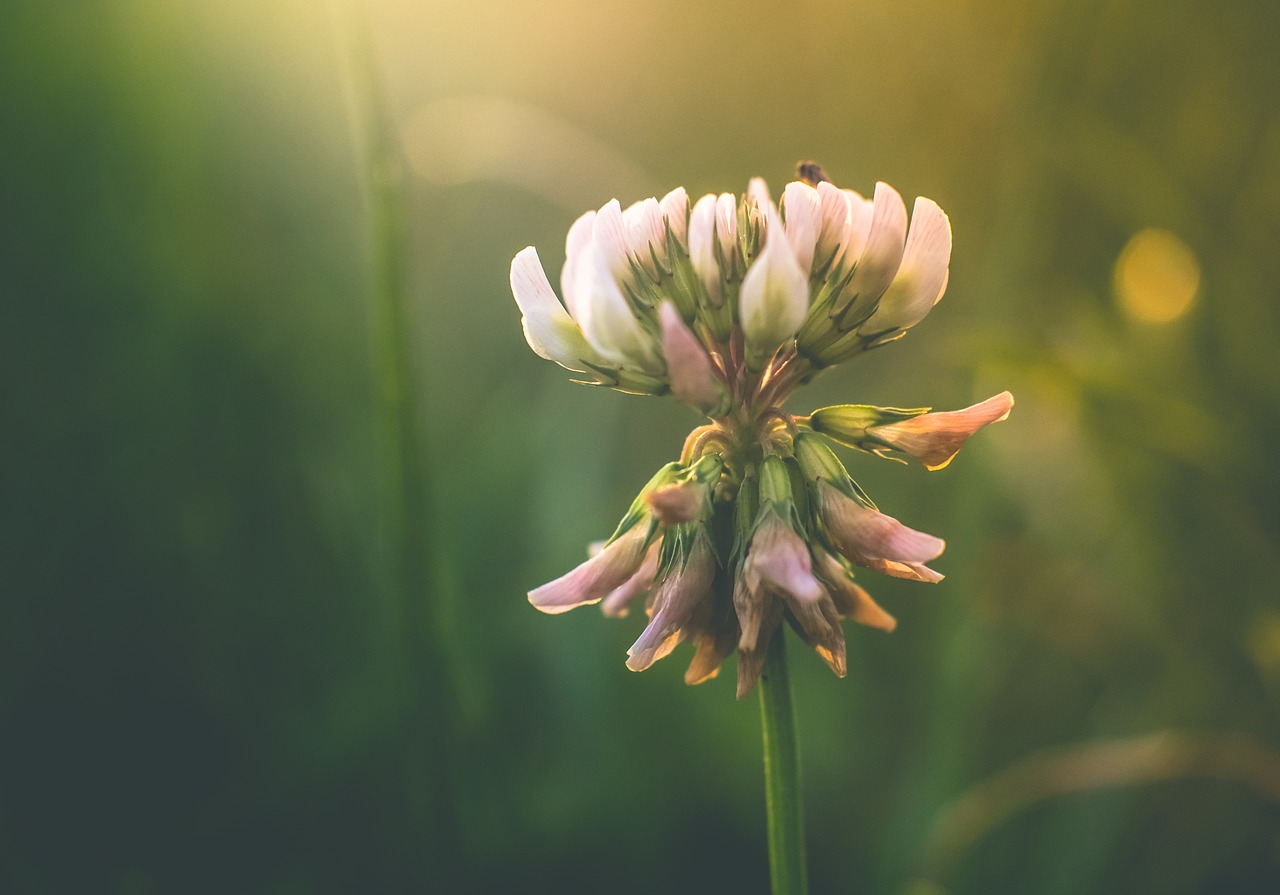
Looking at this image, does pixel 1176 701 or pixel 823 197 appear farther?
pixel 1176 701

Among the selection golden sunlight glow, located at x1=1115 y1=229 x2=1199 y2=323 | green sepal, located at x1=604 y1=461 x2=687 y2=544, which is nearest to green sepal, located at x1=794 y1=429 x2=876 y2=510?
green sepal, located at x1=604 y1=461 x2=687 y2=544

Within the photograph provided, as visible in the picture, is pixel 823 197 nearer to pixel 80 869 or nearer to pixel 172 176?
pixel 80 869

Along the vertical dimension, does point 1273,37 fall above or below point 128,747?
above

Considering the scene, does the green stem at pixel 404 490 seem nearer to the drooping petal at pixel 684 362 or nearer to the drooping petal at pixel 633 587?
the drooping petal at pixel 633 587

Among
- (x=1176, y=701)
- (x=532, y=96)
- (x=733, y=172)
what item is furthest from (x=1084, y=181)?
(x=532, y=96)

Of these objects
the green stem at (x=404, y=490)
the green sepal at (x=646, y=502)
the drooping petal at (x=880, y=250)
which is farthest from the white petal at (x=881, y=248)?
the green stem at (x=404, y=490)

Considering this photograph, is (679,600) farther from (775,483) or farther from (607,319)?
(607,319)

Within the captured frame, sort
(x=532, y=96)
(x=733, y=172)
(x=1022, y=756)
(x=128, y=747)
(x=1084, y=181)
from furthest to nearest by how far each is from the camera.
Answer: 1. (x=532, y=96)
2. (x=733, y=172)
3. (x=1084, y=181)
4. (x=1022, y=756)
5. (x=128, y=747)
